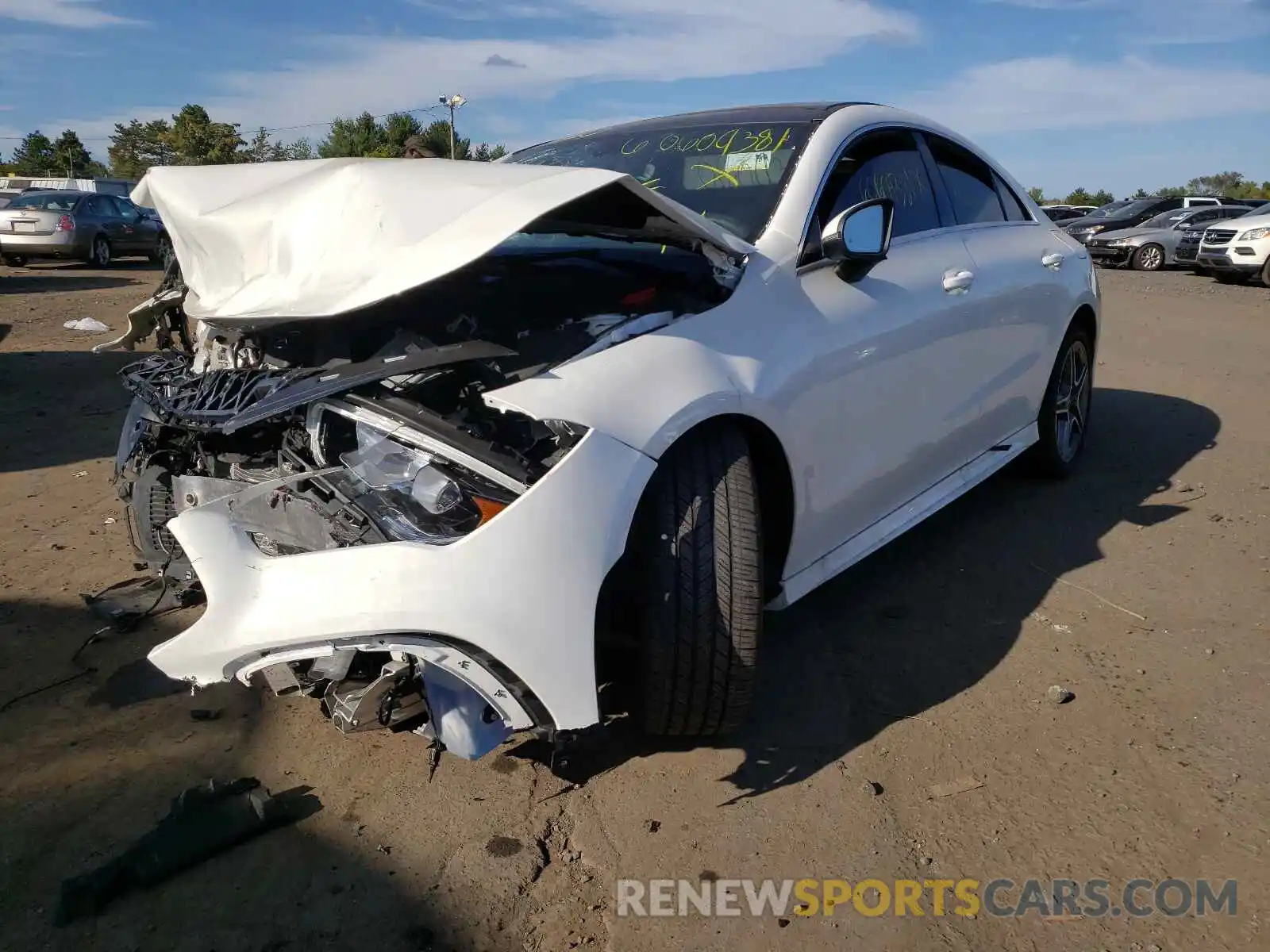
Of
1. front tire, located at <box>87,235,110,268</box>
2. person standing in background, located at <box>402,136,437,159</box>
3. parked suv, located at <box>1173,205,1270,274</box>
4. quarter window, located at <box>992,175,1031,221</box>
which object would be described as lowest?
parked suv, located at <box>1173,205,1270,274</box>

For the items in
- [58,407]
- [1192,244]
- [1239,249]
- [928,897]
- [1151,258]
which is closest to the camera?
[928,897]

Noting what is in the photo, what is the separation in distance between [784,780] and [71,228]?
18.5 meters

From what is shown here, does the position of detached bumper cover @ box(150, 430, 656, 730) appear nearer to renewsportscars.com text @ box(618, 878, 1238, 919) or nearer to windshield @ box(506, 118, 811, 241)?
renewsportscars.com text @ box(618, 878, 1238, 919)

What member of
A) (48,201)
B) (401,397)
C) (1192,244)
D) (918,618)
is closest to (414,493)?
(401,397)

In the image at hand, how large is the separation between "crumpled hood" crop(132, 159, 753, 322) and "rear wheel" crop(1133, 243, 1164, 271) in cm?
2113

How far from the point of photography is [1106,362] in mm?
8727

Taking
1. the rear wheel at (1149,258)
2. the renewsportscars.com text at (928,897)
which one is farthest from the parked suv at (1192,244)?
the renewsportscars.com text at (928,897)

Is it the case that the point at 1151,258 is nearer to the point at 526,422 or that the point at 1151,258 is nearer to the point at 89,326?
the point at 89,326

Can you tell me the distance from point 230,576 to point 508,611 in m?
0.69

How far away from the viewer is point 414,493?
2.37 meters

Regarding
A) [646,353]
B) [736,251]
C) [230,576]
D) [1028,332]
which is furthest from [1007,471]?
[230,576]

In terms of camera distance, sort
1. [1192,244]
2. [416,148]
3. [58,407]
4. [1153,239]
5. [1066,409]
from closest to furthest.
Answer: [416,148], [1066,409], [58,407], [1192,244], [1153,239]

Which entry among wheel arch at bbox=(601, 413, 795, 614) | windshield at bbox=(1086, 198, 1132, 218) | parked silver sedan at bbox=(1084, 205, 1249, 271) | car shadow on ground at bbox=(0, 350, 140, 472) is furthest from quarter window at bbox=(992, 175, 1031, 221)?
windshield at bbox=(1086, 198, 1132, 218)

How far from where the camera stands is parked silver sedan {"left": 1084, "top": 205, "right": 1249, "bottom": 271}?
811 inches
